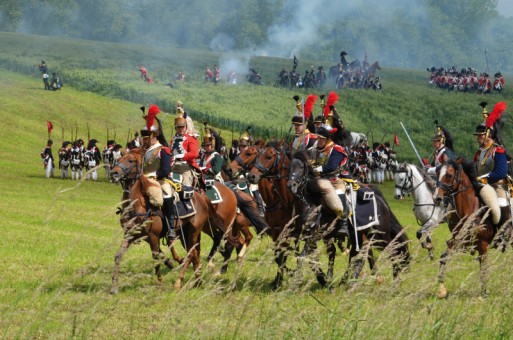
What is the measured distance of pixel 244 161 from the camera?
50.0 ft

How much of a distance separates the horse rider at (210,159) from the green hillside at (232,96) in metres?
44.2

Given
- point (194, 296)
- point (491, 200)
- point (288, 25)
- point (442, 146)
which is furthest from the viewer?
point (288, 25)

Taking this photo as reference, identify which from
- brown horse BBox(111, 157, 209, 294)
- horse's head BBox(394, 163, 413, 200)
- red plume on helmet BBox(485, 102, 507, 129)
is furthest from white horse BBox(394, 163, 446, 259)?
brown horse BBox(111, 157, 209, 294)

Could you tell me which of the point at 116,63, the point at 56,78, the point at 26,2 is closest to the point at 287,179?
the point at 56,78

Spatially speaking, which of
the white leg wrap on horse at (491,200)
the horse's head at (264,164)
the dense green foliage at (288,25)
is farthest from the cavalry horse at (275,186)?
the dense green foliage at (288,25)

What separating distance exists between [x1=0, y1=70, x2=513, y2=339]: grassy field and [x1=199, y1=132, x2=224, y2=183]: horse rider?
1.78 meters

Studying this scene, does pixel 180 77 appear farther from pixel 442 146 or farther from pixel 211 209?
pixel 211 209

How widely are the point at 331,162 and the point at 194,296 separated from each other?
6624 millimetres

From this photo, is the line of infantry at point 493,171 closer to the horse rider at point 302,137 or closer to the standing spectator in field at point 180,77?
the horse rider at point 302,137

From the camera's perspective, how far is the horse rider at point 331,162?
13984mm

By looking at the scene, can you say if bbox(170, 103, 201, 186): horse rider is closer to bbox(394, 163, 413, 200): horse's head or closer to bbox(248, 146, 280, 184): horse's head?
bbox(248, 146, 280, 184): horse's head

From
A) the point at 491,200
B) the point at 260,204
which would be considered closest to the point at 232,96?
the point at 260,204

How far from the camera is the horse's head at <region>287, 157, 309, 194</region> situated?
524 inches

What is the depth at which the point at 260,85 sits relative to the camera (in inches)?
3302
